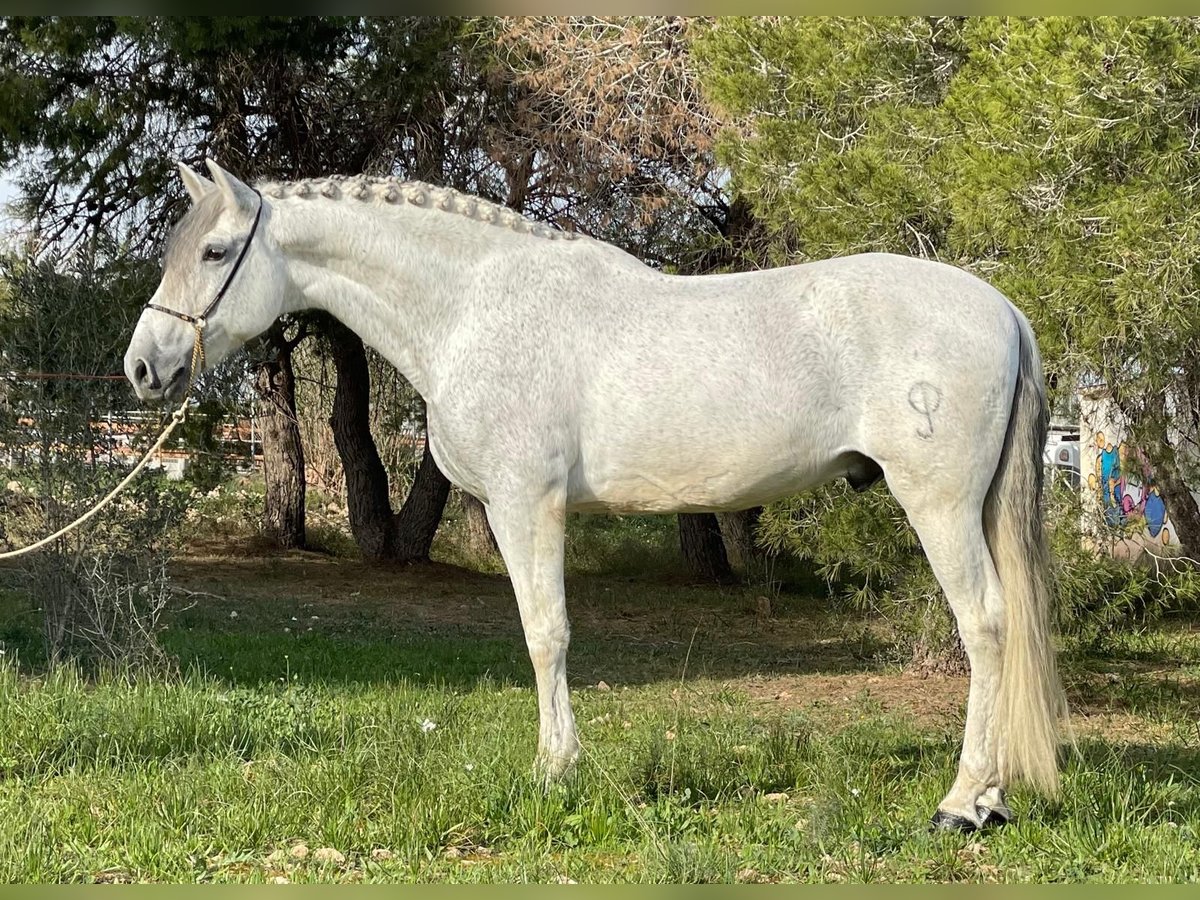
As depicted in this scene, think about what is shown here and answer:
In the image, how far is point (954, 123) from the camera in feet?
20.9

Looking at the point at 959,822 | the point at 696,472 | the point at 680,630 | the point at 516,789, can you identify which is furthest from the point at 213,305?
the point at 680,630

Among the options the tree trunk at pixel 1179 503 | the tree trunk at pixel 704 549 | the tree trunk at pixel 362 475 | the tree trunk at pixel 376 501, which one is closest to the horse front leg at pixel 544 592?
the tree trunk at pixel 1179 503

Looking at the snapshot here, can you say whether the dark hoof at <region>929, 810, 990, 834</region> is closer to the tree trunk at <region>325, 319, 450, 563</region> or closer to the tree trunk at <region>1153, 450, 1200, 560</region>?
the tree trunk at <region>1153, 450, 1200, 560</region>

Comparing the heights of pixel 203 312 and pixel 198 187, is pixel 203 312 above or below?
below

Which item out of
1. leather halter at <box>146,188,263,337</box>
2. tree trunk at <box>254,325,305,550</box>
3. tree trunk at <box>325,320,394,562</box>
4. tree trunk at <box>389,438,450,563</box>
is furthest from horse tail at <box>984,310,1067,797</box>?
tree trunk at <box>254,325,305,550</box>

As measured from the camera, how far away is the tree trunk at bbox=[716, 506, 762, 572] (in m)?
14.8

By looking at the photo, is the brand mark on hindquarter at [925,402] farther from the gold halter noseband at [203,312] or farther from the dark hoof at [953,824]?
the gold halter noseband at [203,312]

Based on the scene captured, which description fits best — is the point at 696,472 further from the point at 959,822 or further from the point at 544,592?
the point at 959,822

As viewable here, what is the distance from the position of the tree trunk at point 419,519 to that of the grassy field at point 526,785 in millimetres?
6766

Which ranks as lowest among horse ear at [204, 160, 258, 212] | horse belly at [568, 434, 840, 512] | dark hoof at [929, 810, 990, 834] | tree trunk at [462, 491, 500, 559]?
dark hoof at [929, 810, 990, 834]

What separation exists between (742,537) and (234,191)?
461 inches

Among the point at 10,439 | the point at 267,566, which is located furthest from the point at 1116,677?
the point at 267,566

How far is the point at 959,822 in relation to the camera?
3799 millimetres

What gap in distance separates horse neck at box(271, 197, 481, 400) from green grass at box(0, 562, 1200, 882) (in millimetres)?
1451
